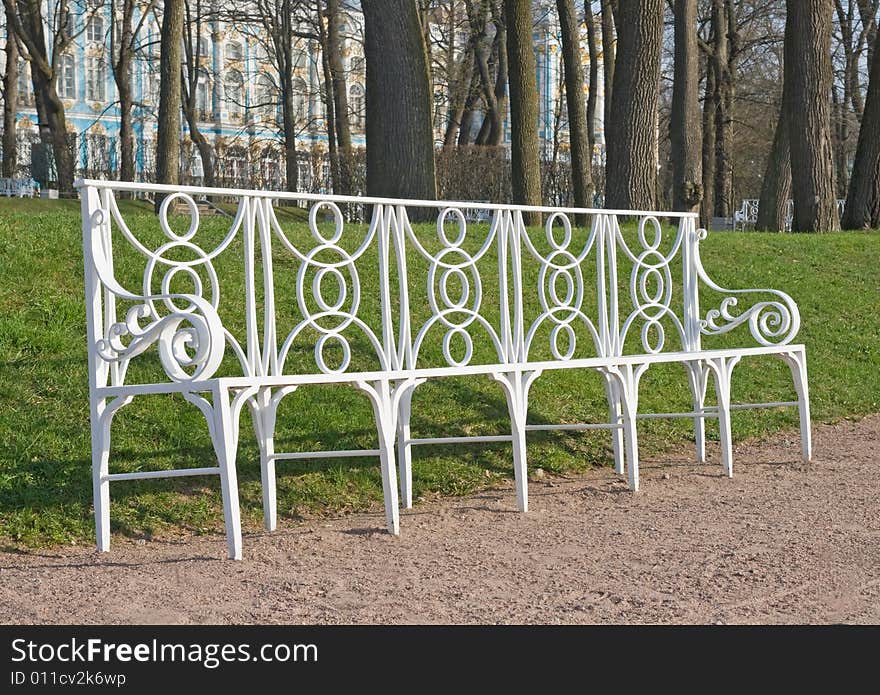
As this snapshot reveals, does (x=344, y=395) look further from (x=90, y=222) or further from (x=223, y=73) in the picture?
(x=223, y=73)

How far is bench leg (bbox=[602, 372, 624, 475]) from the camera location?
6.76 metres

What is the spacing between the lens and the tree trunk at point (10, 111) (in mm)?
25828

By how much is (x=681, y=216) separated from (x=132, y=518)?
11.7 ft

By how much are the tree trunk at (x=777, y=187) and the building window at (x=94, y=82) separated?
1446 inches

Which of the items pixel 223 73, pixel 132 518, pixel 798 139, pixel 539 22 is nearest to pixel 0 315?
pixel 132 518

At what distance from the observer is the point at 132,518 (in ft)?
18.8

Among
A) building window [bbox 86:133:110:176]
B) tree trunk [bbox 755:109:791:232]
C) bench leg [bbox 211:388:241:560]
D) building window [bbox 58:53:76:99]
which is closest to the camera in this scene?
bench leg [bbox 211:388:241:560]

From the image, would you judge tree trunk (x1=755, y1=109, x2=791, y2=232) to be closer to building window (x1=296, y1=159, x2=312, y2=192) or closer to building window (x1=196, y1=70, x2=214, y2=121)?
building window (x1=296, y1=159, x2=312, y2=192)

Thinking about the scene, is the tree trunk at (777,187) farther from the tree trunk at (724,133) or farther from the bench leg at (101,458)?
the bench leg at (101,458)

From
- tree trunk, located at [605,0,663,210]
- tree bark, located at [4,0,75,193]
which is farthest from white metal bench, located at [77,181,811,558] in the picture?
tree bark, located at [4,0,75,193]

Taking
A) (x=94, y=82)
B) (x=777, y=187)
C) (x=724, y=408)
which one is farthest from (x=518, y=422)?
(x=94, y=82)

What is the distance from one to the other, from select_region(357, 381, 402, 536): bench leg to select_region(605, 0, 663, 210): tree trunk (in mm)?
8638

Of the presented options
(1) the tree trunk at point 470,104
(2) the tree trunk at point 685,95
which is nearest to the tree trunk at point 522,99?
(2) the tree trunk at point 685,95

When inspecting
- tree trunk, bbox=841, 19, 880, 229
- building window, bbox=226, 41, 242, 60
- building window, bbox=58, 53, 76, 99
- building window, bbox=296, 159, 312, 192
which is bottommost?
tree trunk, bbox=841, 19, 880, 229
